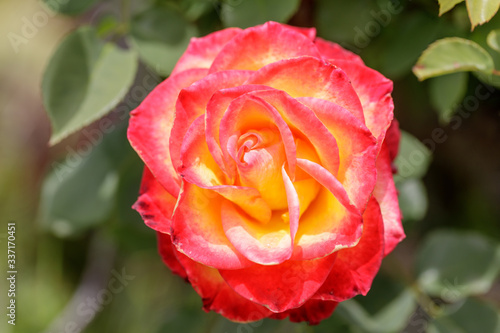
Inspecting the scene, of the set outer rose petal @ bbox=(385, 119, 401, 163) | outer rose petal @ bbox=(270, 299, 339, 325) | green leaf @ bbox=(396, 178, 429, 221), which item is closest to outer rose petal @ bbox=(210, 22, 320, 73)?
outer rose petal @ bbox=(385, 119, 401, 163)

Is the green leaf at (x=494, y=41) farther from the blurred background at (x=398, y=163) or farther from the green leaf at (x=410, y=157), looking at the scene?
the green leaf at (x=410, y=157)

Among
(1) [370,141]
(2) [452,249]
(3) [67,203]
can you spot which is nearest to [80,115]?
(3) [67,203]

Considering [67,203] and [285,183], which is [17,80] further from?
[285,183]

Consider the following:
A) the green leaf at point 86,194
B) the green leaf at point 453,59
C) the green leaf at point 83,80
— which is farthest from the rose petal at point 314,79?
the green leaf at point 86,194

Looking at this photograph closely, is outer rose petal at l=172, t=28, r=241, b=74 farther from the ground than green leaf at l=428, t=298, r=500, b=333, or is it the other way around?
outer rose petal at l=172, t=28, r=241, b=74

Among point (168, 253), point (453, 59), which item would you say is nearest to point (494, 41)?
point (453, 59)

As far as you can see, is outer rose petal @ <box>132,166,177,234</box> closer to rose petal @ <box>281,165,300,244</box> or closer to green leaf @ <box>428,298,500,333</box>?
rose petal @ <box>281,165,300,244</box>
